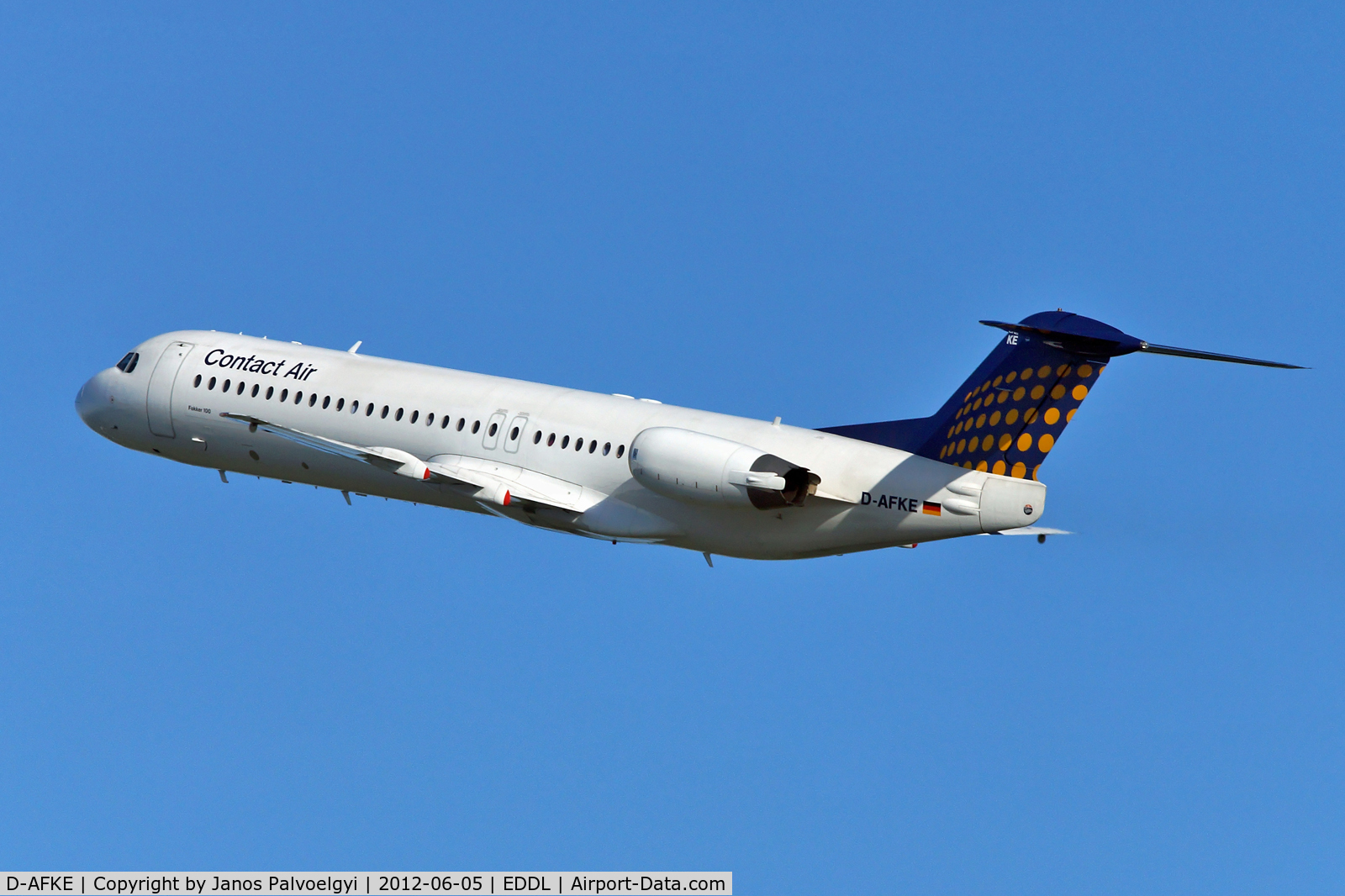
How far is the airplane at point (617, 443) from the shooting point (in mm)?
29375

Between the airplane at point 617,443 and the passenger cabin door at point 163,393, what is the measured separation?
45 millimetres

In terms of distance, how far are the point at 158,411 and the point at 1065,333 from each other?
19.3m

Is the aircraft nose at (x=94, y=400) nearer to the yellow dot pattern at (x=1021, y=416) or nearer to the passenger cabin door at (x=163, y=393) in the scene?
the passenger cabin door at (x=163, y=393)

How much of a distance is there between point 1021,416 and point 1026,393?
1.28ft

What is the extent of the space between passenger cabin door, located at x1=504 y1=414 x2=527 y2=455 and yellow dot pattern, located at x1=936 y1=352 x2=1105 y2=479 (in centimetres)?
826

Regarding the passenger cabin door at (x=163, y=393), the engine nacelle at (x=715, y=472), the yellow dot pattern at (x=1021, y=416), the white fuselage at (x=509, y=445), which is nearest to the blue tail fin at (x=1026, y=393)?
the yellow dot pattern at (x=1021, y=416)

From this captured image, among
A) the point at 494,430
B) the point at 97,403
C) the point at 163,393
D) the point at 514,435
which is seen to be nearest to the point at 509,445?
the point at 514,435

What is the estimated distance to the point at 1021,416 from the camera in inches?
1154

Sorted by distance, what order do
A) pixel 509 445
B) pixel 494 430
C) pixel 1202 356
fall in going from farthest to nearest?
pixel 494 430 < pixel 509 445 < pixel 1202 356

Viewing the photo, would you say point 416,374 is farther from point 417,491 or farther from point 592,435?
point 592,435

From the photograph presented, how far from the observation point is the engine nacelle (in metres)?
30.2

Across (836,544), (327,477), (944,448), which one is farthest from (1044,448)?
(327,477)

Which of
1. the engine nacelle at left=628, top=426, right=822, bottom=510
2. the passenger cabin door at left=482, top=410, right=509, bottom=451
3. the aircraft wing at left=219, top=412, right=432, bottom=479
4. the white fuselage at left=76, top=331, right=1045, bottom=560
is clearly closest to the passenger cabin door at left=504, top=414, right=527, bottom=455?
the white fuselage at left=76, top=331, right=1045, bottom=560

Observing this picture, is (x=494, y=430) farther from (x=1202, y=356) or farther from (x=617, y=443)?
(x=1202, y=356)
